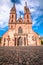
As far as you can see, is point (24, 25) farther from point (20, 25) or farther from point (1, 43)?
point (1, 43)

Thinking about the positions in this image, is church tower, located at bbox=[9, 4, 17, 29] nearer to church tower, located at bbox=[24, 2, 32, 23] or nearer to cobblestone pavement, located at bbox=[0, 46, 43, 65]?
church tower, located at bbox=[24, 2, 32, 23]

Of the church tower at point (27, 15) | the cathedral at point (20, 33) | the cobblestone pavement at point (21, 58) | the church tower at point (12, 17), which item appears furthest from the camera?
the church tower at point (27, 15)

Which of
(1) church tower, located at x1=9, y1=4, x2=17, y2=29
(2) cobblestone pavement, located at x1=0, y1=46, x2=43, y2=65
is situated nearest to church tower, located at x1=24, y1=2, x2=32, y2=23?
(1) church tower, located at x1=9, y1=4, x2=17, y2=29

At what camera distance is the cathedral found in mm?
39844

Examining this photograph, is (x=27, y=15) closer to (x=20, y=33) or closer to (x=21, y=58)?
(x=20, y=33)

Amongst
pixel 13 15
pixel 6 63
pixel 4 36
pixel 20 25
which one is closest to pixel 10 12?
pixel 13 15

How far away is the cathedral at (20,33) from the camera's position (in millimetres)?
39844

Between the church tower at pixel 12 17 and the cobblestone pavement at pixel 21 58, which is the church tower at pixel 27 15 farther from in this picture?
the cobblestone pavement at pixel 21 58

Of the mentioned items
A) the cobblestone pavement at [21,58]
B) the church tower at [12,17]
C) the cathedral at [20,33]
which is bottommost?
the cobblestone pavement at [21,58]

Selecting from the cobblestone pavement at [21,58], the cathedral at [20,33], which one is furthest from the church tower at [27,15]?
the cobblestone pavement at [21,58]

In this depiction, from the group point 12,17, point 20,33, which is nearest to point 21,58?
point 20,33

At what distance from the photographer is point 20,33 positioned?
4112 cm

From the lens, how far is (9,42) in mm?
39906

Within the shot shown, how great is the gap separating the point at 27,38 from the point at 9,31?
577cm
